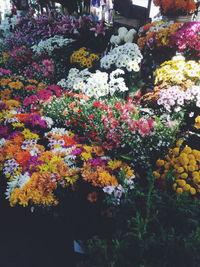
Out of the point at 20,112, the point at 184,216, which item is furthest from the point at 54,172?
the point at 20,112

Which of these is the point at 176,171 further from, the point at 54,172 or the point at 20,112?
the point at 20,112

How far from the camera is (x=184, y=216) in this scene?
1.88m

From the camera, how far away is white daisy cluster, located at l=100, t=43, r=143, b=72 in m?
4.18

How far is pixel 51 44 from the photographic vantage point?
5496mm

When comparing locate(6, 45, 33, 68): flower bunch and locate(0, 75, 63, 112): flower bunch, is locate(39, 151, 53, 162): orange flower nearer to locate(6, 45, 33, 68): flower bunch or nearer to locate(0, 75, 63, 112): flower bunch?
locate(0, 75, 63, 112): flower bunch

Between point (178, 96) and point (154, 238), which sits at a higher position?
point (178, 96)

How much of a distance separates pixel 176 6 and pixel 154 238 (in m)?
4.87

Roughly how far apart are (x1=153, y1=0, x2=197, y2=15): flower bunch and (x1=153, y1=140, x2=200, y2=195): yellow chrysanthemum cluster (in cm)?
391

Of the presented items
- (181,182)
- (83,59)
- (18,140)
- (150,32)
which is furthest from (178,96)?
(83,59)

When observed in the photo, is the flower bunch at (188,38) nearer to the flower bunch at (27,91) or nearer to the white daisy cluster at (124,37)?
the white daisy cluster at (124,37)

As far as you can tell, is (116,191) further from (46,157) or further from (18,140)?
(18,140)

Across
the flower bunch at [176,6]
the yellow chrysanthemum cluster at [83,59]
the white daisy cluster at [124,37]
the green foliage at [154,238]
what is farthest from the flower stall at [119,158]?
the flower bunch at [176,6]

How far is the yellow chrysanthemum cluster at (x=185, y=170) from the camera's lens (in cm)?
210

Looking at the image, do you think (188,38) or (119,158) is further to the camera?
(188,38)
